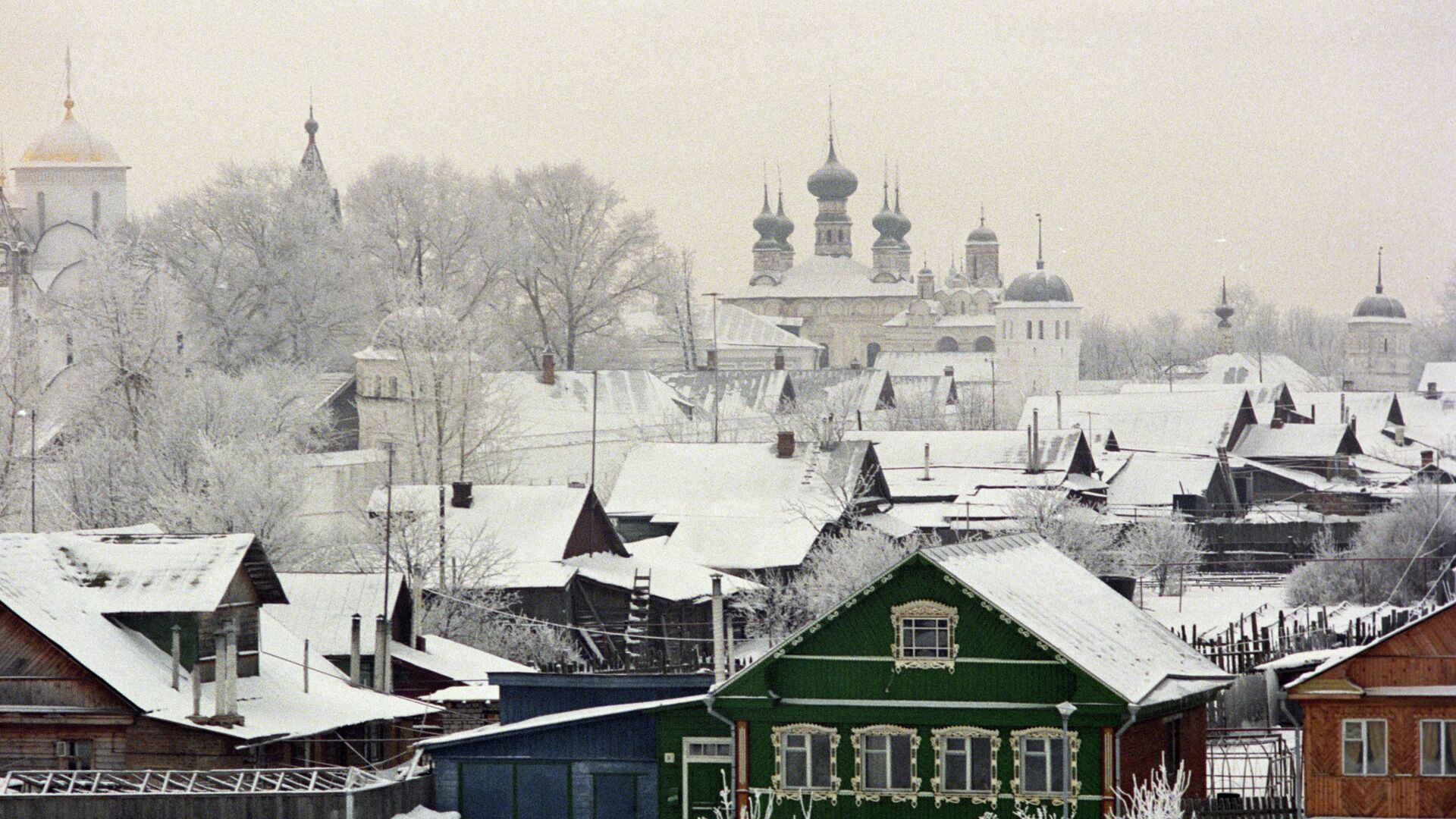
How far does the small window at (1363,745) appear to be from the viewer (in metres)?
22.0

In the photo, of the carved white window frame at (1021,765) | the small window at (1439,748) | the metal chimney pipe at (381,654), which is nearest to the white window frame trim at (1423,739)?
the small window at (1439,748)

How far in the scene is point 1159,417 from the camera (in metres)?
65.2

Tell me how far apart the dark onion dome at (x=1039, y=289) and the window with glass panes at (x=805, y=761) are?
7765 cm

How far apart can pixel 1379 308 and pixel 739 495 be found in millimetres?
21116

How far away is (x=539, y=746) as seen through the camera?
24.5m

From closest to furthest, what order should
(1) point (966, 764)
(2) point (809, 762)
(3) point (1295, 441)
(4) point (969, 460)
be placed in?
(1) point (966, 764) → (2) point (809, 762) → (4) point (969, 460) → (3) point (1295, 441)

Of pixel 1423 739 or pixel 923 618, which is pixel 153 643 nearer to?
pixel 923 618

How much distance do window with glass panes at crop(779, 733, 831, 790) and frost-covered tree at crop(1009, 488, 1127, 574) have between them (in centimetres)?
1834

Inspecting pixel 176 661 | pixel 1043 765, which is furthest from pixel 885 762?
pixel 176 661

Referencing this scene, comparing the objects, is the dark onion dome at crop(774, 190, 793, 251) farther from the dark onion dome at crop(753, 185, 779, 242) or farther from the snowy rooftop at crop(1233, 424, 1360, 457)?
the snowy rooftop at crop(1233, 424, 1360, 457)

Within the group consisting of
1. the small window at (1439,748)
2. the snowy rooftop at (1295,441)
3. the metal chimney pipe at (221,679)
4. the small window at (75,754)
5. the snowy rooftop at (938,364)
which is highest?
the snowy rooftop at (938,364)

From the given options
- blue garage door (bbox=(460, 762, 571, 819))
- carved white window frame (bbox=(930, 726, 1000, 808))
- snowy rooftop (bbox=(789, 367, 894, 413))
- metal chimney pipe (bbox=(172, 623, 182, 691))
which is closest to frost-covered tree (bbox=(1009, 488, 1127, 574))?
blue garage door (bbox=(460, 762, 571, 819))

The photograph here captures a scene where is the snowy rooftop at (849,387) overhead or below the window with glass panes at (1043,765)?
overhead

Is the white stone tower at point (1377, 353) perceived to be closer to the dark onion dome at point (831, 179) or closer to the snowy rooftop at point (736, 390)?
the snowy rooftop at point (736, 390)
